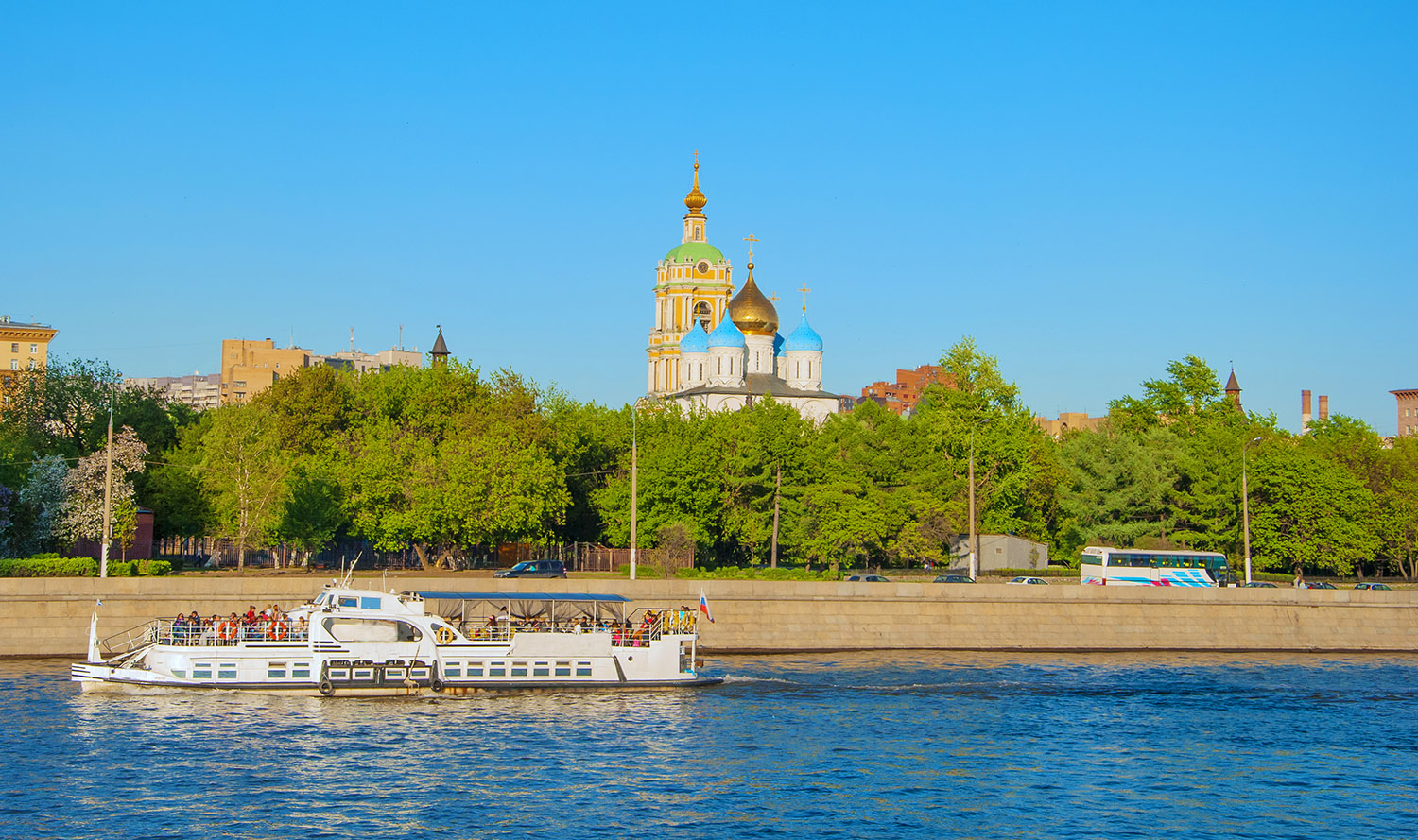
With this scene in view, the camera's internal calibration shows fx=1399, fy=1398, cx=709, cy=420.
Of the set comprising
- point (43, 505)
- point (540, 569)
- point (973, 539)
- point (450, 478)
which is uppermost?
point (450, 478)

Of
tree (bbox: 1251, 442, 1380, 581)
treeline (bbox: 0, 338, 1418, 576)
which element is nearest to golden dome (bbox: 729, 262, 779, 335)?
treeline (bbox: 0, 338, 1418, 576)

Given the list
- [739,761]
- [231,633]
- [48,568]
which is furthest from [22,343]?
[739,761]

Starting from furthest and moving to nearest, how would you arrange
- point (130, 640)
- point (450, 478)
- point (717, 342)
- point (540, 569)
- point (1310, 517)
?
1. point (717, 342)
2. point (1310, 517)
3. point (450, 478)
4. point (540, 569)
5. point (130, 640)

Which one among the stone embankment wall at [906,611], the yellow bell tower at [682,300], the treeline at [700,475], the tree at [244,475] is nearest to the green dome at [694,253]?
the yellow bell tower at [682,300]

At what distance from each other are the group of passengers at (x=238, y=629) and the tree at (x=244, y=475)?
2702 centimetres

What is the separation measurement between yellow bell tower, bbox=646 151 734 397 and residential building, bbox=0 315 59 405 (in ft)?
252

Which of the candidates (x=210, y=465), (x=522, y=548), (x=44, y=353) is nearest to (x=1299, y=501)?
(x=522, y=548)

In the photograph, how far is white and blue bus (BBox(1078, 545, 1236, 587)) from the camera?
2980 inches

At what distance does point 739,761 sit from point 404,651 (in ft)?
45.3

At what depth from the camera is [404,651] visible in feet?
151

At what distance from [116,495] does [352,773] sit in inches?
1631

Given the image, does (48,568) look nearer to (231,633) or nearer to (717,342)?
(231,633)

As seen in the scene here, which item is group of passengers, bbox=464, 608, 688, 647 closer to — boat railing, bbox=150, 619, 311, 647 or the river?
the river

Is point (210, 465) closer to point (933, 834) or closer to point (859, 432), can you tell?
point (859, 432)
